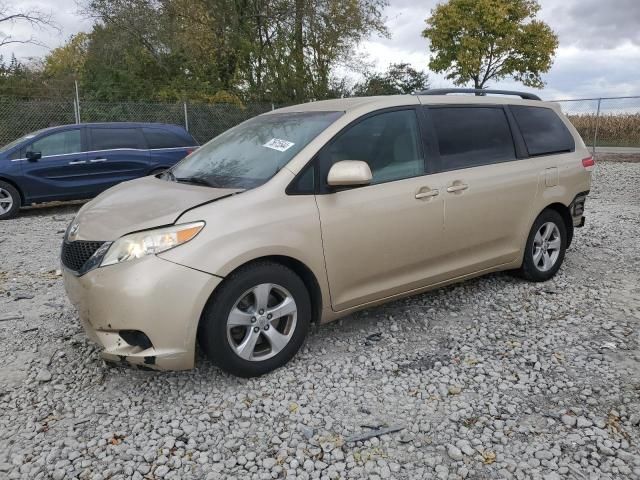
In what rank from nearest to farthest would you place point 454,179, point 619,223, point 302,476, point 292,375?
point 302,476, point 292,375, point 454,179, point 619,223

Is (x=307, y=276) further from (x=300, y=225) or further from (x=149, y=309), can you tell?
(x=149, y=309)

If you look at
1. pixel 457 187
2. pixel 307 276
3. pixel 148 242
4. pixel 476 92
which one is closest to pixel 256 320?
pixel 307 276

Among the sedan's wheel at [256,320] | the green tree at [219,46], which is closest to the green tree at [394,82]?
the green tree at [219,46]

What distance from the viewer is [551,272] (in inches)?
196

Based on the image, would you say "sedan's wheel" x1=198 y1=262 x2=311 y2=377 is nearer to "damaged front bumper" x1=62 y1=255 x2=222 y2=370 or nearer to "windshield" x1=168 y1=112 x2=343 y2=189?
"damaged front bumper" x1=62 y1=255 x2=222 y2=370

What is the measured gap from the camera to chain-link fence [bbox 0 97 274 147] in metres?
13.3

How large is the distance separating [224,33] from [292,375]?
19.4 meters

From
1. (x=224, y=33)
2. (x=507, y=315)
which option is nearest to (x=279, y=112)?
(x=507, y=315)

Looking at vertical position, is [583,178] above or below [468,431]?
above

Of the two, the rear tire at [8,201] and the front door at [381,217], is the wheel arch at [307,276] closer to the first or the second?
the front door at [381,217]

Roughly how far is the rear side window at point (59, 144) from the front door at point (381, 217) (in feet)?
23.9

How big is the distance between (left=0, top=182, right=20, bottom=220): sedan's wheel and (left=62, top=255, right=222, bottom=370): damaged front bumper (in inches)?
277

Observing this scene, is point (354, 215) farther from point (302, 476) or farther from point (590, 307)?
point (590, 307)

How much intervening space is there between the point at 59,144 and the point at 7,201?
127cm
